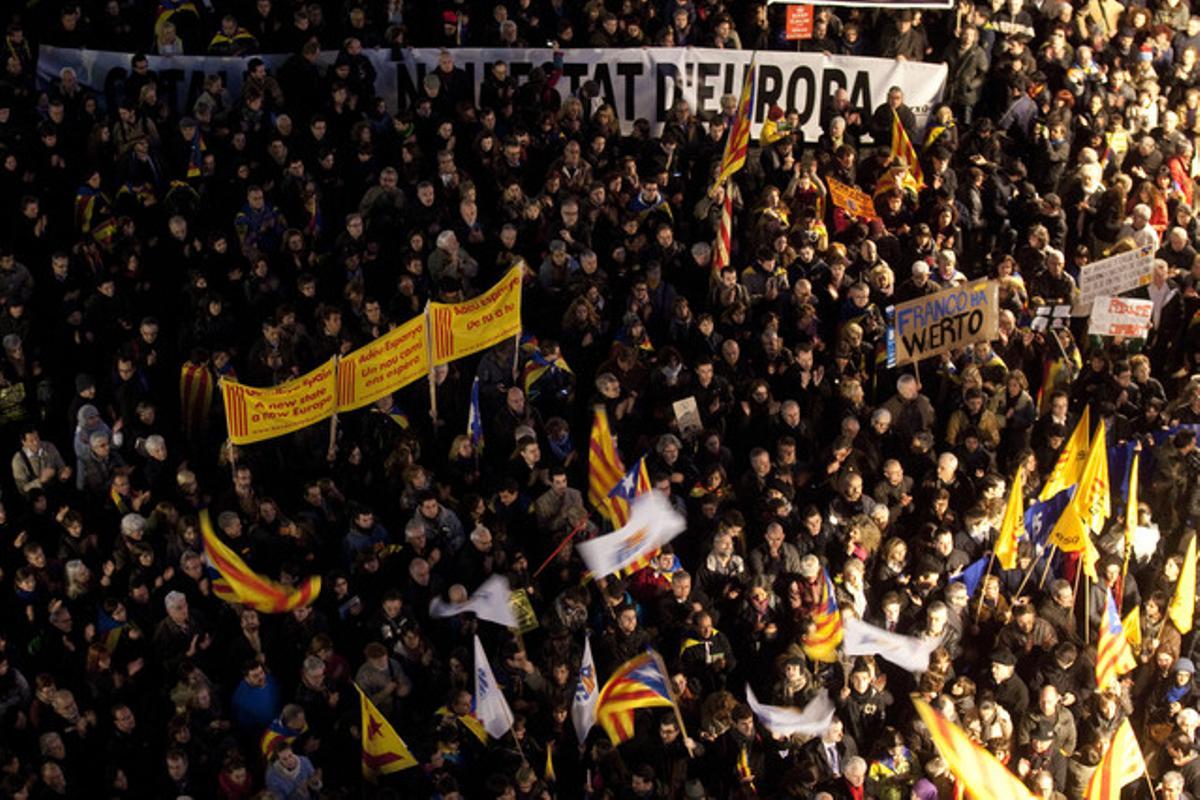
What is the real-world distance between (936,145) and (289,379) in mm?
6671

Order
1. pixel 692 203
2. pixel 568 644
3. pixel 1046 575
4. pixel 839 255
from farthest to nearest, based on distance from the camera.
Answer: pixel 692 203 < pixel 839 255 < pixel 1046 575 < pixel 568 644

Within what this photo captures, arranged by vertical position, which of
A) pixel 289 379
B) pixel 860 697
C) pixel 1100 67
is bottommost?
pixel 860 697

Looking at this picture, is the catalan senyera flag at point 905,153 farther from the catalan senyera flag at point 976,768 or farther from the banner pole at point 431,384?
the catalan senyera flag at point 976,768

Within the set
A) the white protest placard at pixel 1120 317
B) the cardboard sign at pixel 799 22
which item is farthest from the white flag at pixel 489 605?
the cardboard sign at pixel 799 22

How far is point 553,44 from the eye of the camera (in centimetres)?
1938

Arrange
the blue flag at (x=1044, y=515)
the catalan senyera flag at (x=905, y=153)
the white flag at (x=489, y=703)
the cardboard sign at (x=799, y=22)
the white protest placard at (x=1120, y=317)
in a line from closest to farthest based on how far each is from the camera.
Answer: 1. the white flag at (x=489, y=703)
2. the blue flag at (x=1044, y=515)
3. the white protest placard at (x=1120, y=317)
4. the catalan senyera flag at (x=905, y=153)
5. the cardboard sign at (x=799, y=22)

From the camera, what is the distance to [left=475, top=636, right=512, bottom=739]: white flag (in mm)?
13203

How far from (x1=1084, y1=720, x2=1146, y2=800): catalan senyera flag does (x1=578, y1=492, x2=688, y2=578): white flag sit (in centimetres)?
326

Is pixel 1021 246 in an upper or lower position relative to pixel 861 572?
upper

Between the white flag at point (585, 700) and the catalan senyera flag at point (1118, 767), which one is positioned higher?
the white flag at point (585, 700)

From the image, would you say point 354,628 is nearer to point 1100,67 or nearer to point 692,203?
point 692,203

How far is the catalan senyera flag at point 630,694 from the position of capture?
13242mm

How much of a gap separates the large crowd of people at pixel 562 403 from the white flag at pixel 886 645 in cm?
11

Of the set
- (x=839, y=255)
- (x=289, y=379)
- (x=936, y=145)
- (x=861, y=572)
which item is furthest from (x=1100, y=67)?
(x=289, y=379)
